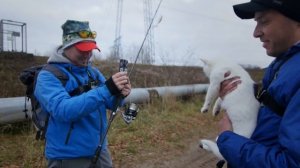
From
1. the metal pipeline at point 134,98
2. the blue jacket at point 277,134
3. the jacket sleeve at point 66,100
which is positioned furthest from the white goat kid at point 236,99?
the metal pipeline at point 134,98

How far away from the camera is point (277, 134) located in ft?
5.32

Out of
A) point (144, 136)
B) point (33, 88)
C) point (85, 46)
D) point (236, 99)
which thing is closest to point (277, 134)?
point (236, 99)

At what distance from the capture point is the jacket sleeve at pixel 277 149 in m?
1.40

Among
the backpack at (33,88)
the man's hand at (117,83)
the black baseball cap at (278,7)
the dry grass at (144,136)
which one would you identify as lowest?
the dry grass at (144,136)

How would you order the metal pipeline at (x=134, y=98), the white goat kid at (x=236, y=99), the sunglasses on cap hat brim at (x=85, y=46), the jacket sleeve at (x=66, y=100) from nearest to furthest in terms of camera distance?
the white goat kid at (x=236, y=99)
the jacket sleeve at (x=66, y=100)
the sunglasses on cap hat brim at (x=85, y=46)
the metal pipeline at (x=134, y=98)

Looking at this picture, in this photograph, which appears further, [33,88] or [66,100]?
[33,88]

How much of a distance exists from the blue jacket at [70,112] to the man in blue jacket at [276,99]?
118 cm

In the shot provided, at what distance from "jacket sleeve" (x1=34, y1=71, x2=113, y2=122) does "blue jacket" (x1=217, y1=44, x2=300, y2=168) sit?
1.12m

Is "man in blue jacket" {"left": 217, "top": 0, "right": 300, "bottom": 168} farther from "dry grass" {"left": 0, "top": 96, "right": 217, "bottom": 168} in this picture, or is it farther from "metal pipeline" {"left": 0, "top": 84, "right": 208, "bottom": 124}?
"dry grass" {"left": 0, "top": 96, "right": 217, "bottom": 168}

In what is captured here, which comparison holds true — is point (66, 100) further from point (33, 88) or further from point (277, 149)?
point (277, 149)

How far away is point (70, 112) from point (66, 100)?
0.11 metres

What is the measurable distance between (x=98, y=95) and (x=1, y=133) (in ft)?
15.0

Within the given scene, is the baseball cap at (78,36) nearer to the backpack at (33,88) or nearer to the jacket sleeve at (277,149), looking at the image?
the backpack at (33,88)

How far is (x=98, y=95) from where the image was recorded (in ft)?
8.51
